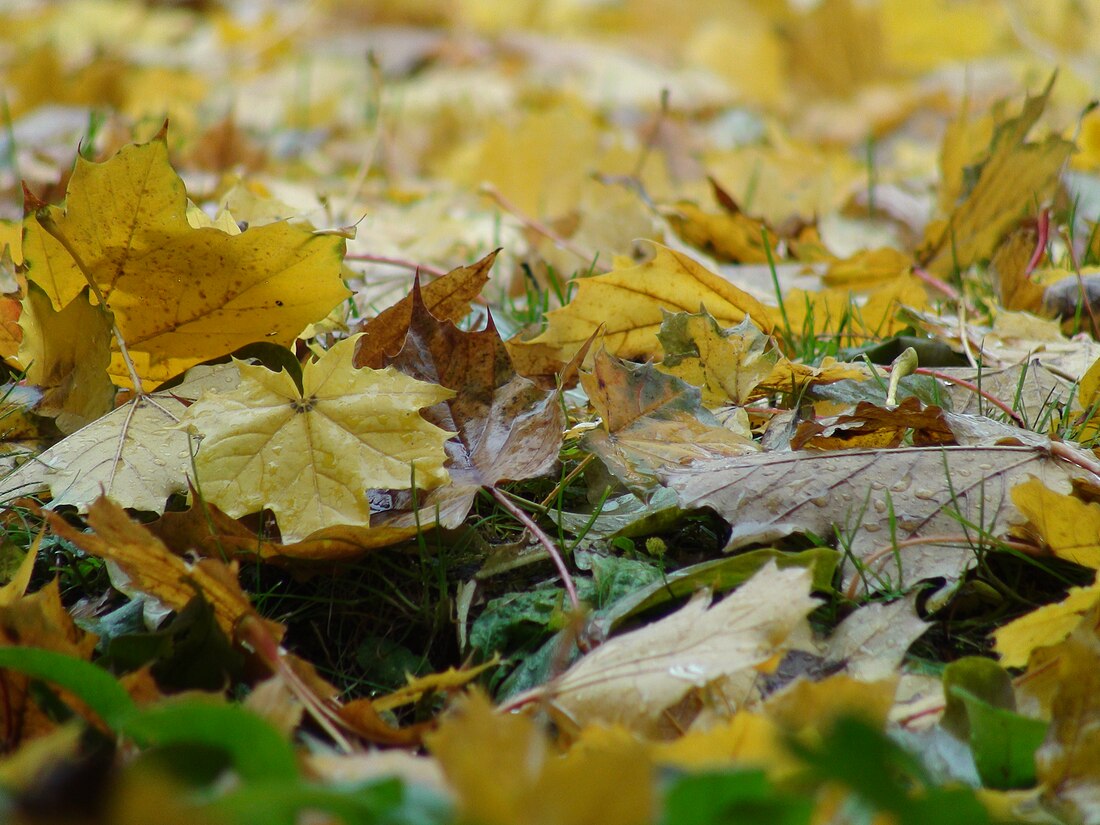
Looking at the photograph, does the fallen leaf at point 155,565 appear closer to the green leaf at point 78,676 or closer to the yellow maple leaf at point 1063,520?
the green leaf at point 78,676

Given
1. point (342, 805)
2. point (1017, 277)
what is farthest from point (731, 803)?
point (1017, 277)

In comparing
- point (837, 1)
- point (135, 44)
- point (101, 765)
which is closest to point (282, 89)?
point (135, 44)

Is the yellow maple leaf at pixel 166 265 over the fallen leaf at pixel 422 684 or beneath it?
over

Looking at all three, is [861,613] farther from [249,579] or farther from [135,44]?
[135,44]

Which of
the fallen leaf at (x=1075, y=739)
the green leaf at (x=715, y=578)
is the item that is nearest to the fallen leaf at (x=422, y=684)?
the green leaf at (x=715, y=578)

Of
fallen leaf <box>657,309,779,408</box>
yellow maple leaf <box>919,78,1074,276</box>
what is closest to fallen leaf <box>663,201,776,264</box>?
yellow maple leaf <box>919,78,1074,276</box>

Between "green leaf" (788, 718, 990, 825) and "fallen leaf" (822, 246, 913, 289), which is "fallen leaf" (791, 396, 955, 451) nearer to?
"green leaf" (788, 718, 990, 825)
